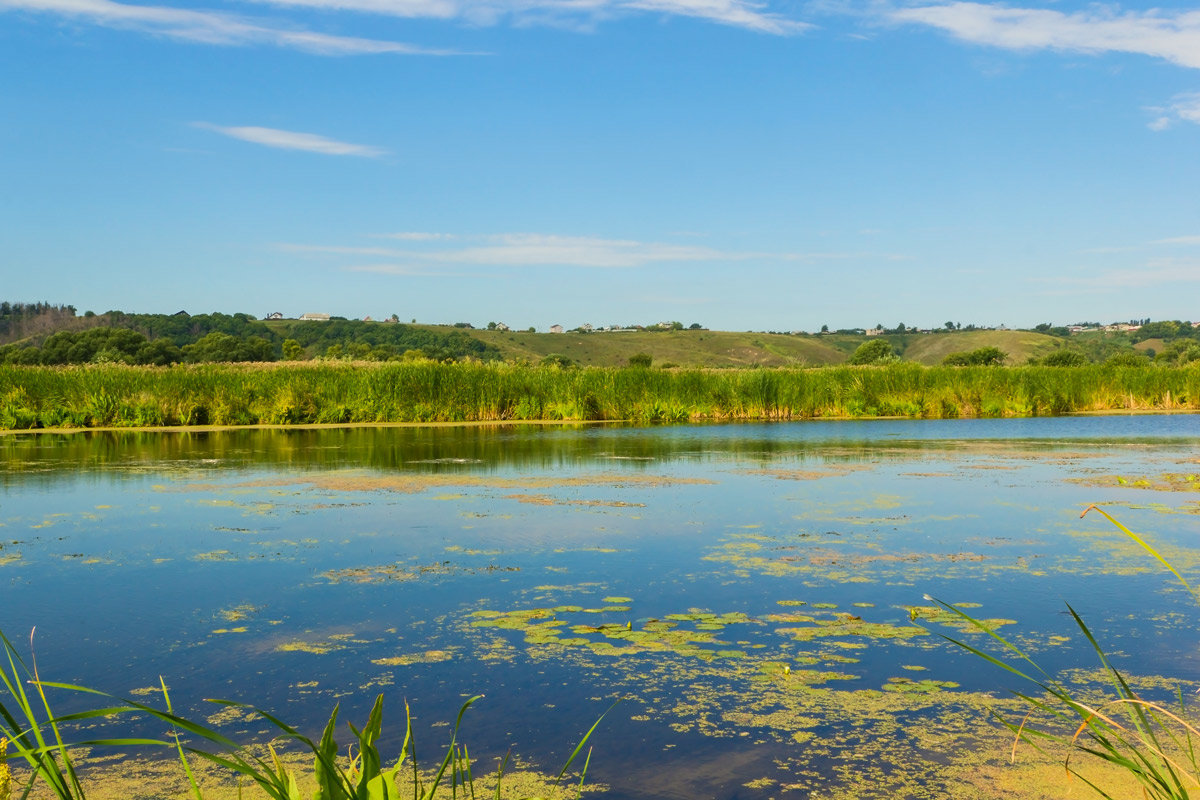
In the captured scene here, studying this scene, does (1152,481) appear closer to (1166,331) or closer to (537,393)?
(537,393)

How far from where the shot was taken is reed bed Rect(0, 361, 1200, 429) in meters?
22.5

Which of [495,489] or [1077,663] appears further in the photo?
[495,489]

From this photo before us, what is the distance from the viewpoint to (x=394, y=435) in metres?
19.8

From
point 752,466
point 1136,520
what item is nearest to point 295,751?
point 1136,520

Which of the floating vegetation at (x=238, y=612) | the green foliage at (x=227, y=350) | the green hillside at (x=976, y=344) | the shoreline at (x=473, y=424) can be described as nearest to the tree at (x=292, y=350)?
the green foliage at (x=227, y=350)

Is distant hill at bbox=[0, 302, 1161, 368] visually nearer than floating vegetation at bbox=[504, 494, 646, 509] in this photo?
No

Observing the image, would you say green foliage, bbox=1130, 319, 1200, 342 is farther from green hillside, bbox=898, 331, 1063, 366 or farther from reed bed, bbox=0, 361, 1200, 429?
reed bed, bbox=0, 361, 1200, 429

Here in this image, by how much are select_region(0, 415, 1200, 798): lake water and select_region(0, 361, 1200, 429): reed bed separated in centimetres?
1108

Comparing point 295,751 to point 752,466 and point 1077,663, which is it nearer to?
point 1077,663

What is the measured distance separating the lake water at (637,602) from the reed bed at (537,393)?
11.1 meters

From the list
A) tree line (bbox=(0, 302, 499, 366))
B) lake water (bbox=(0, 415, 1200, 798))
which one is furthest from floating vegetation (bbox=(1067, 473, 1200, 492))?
tree line (bbox=(0, 302, 499, 366))

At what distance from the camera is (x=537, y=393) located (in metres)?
24.8

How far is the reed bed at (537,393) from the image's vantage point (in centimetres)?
2253

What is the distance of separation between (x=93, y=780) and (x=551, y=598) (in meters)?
2.81
